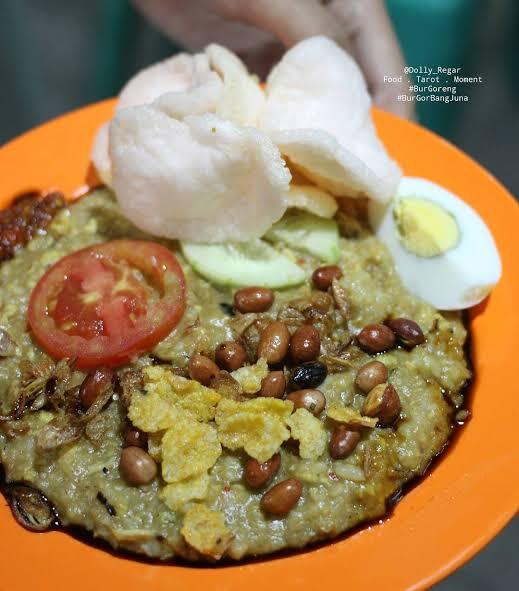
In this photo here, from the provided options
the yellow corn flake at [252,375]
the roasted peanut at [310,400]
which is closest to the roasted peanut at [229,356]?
the yellow corn flake at [252,375]

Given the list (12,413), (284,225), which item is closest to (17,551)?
(12,413)

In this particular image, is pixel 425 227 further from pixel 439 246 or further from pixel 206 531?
pixel 206 531

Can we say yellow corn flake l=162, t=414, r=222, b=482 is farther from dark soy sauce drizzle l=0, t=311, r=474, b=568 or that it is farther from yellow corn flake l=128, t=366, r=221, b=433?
dark soy sauce drizzle l=0, t=311, r=474, b=568

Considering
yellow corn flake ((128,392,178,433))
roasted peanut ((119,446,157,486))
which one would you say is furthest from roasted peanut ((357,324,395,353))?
roasted peanut ((119,446,157,486))

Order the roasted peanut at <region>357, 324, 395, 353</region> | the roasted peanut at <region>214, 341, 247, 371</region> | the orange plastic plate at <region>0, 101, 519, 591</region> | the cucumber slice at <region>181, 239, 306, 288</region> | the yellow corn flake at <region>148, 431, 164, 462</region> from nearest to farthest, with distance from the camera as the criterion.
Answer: the orange plastic plate at <region>0, 101, 519, 591</region> → the yellow corn flake at <region>148, 431, 164, 462</region> → the roasted peanut at <region>214, 341, 247, 371</region> → the roasted peanut at <region>357, 324, 395, 353</region> → the cucumber slice at <region>181, 239, 306, 288</region>

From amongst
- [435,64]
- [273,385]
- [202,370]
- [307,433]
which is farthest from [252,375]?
[435,64]

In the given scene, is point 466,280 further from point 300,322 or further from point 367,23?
point 367,23
